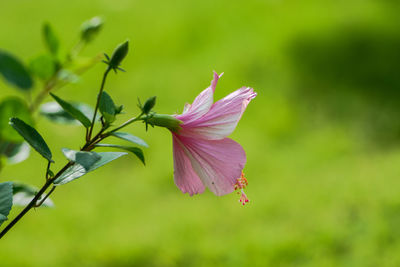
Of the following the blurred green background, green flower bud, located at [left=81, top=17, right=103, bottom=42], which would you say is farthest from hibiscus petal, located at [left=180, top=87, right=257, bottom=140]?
the blurred green background

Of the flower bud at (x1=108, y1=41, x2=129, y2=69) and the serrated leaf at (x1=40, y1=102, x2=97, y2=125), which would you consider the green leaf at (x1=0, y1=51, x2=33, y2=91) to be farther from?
the flower bud at (x1=108, y1=41, x2=129, y2=69)

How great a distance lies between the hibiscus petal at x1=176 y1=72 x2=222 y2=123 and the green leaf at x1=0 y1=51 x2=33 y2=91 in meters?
0.50

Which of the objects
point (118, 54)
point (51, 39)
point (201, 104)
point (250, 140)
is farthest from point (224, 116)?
point (250, 140)

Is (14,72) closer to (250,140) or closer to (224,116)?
(224,116)

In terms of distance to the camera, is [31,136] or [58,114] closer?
[31,136]

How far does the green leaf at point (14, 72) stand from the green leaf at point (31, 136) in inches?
18.4

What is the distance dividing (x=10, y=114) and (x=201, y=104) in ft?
1.28

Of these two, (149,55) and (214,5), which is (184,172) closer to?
(149,55)

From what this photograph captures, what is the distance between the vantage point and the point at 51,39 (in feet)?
3.03

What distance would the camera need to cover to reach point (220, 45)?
250cm

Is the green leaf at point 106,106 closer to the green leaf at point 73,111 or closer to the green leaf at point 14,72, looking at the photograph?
the green leaf at point 73,111

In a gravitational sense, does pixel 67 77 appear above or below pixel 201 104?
above

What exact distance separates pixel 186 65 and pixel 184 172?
1.89 m

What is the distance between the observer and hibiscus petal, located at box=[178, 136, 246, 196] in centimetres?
52
